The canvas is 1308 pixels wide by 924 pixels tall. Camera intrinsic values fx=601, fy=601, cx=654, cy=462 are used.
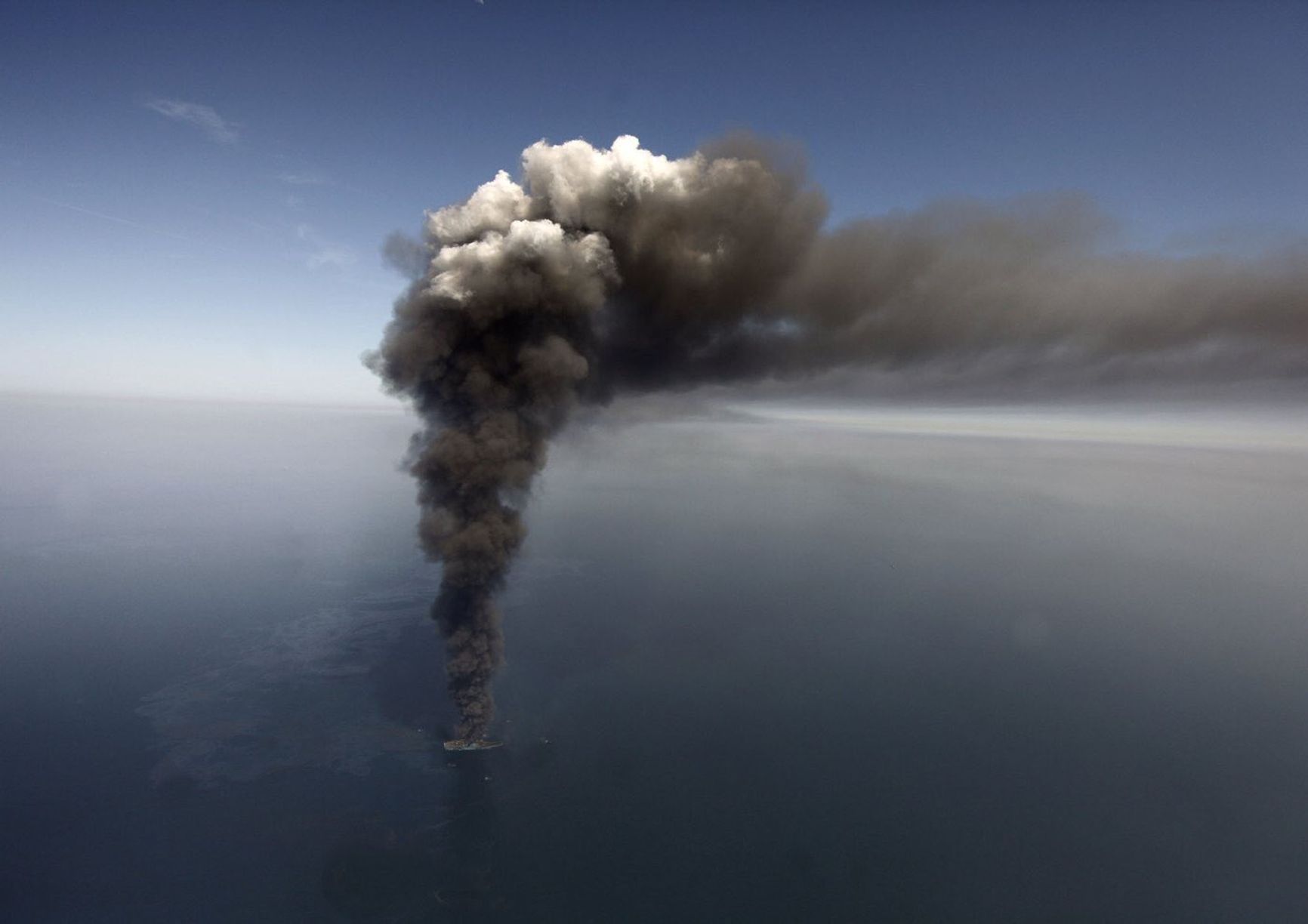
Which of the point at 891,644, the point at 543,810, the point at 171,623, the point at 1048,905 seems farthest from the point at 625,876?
the point at 171,623

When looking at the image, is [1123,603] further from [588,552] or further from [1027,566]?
[588,552]

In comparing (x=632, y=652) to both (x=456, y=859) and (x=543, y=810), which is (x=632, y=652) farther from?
(x=456, y=859)

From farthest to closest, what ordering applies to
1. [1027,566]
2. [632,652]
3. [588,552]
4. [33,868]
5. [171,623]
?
[1027,566] → [588,552] → [171,623] → [632,652] → [33,868]

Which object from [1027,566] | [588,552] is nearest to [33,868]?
[588,552]

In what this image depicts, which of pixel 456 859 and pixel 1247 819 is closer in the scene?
pixel 456 859

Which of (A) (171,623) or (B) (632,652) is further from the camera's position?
(A) (171,623)

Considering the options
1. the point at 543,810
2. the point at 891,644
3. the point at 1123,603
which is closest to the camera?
the point at 543,810
